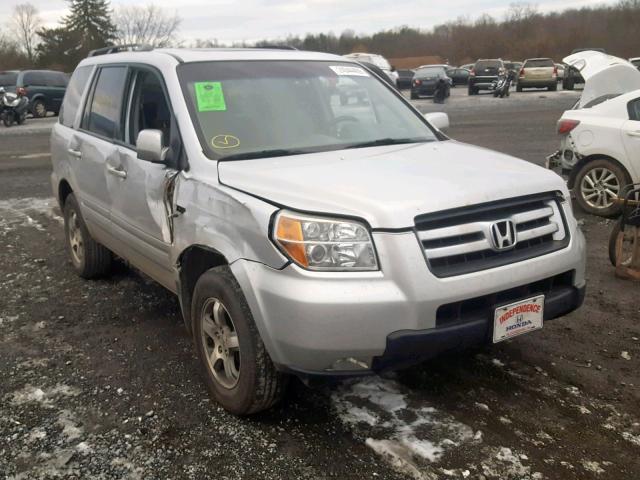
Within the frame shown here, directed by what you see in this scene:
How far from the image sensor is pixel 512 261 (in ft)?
9.66

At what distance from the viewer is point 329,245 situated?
8.98ft

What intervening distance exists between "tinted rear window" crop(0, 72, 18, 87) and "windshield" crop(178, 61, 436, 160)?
23.1 m

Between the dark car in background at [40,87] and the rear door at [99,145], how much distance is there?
19.9 metres

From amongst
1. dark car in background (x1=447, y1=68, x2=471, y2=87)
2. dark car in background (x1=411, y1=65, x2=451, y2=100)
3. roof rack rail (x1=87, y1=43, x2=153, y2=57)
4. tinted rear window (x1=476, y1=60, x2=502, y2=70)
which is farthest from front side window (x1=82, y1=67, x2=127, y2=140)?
dark car in background (x1=447, y1=68, x2=471, y2=87)

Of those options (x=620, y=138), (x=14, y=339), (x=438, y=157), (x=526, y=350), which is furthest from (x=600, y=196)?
(x=14, y=339)

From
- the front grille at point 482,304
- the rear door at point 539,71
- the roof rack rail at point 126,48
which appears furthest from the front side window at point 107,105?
the rear door at point 539,71

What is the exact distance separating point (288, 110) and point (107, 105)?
5.40ft

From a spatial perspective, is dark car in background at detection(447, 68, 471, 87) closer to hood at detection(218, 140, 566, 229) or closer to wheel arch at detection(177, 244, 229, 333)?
hood at detection(218, 140, 566, 229)

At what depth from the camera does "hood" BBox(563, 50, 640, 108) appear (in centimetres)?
830

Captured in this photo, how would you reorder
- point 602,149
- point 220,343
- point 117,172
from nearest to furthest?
point 220,343
point 117,172
point 602,149

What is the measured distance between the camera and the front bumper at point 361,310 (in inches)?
105

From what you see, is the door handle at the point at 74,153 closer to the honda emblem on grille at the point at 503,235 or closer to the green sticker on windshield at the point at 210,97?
the green sticker on windshield at the point at 210,97

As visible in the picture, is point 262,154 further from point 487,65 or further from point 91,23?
point 91,23

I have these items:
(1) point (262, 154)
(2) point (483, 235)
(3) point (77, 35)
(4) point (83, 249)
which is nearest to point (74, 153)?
(4) point (83, 249)
